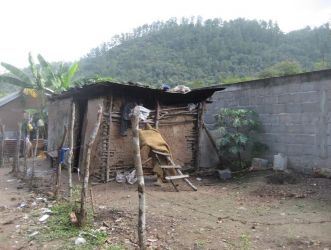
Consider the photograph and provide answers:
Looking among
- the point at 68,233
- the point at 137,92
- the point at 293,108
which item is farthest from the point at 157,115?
the point at 68,233

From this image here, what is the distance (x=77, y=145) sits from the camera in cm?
1023

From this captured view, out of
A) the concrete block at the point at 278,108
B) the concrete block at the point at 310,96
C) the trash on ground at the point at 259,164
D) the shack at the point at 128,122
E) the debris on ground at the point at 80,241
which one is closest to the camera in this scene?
the debris on ground at the point at 80,241

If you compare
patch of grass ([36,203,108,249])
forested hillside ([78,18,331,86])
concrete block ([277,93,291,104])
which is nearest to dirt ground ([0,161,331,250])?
patch of grass ([36,203,108,249])

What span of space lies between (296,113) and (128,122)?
3866 mm

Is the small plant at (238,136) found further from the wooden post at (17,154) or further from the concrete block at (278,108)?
the wooden post at (17,154)

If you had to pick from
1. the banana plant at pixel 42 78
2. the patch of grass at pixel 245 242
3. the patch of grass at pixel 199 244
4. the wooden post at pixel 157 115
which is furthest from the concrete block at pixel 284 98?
the banana plant at pixel 42 78

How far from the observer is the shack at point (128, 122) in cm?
841

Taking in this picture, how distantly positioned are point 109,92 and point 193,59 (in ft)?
55.2

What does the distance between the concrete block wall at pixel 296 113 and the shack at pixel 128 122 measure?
3.60 ft

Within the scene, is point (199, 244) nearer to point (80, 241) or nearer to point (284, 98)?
point (80, 241)

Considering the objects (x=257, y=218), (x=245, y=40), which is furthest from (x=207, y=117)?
(x=245, y=40)

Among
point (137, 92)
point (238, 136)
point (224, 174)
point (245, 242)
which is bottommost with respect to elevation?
point (245, 242)

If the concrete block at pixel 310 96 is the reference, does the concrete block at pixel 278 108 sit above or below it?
below

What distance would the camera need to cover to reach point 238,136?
8.86m
